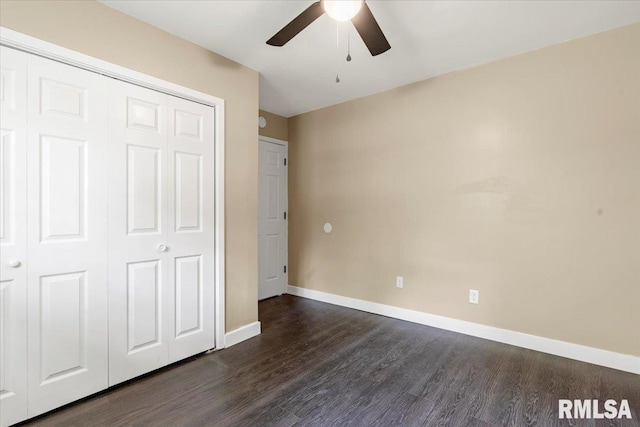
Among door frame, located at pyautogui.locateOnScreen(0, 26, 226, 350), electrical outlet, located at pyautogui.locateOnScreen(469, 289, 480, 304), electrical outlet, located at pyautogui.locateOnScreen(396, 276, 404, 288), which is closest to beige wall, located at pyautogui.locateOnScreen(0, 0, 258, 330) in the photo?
door frame, located at pyautogui.locateOnScreen(0, 26, 226, 350)

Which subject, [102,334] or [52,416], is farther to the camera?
[102,334]

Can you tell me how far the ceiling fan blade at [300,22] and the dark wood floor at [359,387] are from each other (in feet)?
7.21

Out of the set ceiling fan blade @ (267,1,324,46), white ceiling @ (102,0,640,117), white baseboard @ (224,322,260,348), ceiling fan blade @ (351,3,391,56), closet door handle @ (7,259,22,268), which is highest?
white ceiling @ (102,0,640,117)

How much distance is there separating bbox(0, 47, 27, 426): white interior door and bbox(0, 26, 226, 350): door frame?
82 millimetres

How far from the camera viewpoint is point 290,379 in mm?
2051

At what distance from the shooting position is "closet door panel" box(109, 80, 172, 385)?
1934 mm

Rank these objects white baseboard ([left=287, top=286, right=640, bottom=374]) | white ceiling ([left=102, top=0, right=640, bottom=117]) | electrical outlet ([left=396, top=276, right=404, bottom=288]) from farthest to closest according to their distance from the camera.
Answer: electrical outlet ([left=396, top=276, right=404, bottom=288])
white baseboard ([left=287, top=286, right=640, bottom=374])
white ceiling ([left=102, top=0, right=640, bottom=117])

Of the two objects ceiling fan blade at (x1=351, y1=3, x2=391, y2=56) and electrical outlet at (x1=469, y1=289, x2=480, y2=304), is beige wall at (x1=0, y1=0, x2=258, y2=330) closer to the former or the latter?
ceiling fan blade at (x1=351, y1=3, x2=391, y2=56)

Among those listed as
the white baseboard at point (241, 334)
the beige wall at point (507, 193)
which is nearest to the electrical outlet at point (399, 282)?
the beige wall at point (507, 193)

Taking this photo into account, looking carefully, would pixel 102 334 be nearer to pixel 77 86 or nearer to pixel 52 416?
pixel 52 416

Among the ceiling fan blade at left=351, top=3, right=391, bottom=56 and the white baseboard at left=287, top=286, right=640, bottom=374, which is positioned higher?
the ceiling fan blade at left=351, top=3, right=391, bottom=56

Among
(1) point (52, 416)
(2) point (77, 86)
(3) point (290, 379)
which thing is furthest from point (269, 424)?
(2) point (77, 86)

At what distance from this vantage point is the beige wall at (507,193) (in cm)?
218

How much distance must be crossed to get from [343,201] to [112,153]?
2418 mm
